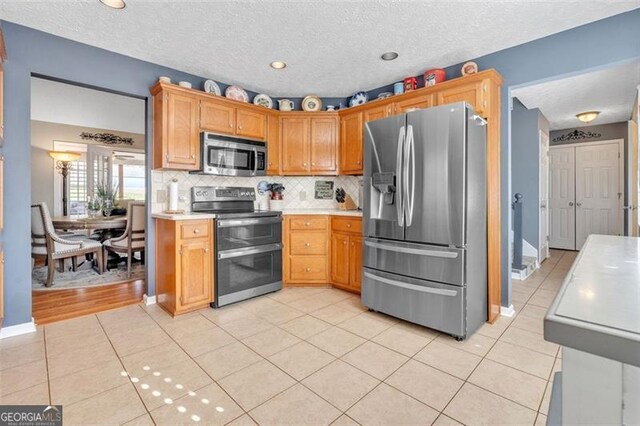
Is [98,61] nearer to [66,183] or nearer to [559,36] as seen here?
[559,36]

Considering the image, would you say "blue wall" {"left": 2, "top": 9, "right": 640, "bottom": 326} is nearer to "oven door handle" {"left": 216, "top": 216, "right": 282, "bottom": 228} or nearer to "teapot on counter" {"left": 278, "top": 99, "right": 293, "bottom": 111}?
"oven door handle" {"left": 216, "top": 216, "right": 282, "bottom": 228}

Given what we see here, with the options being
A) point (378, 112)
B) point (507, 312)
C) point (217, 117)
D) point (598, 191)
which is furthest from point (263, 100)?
point (598, 191)

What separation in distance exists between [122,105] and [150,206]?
3398mm

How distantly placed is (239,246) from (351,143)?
1845 mm

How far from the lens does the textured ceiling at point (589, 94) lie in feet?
11.7

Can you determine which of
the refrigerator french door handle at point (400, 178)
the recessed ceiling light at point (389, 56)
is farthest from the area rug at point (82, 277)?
the recessed ceiling light at point (389, 56)

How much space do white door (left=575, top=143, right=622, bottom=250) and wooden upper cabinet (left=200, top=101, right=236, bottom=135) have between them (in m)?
6.59

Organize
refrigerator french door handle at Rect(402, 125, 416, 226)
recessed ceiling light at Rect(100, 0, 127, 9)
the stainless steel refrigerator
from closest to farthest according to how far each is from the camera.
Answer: recessed ceiling light at Rect(100, 0, 127, 9), the stainless steel refrigerator, refrigerator french door handle at Rect(402, 125, 416, 226)

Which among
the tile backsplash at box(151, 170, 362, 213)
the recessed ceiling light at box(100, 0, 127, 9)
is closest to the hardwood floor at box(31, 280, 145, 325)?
the tile backsplash at box(151, 170, 362, 213)

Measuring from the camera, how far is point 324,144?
4.02 m

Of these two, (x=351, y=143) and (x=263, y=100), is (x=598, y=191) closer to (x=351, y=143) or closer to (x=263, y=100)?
(x=351, y=143)

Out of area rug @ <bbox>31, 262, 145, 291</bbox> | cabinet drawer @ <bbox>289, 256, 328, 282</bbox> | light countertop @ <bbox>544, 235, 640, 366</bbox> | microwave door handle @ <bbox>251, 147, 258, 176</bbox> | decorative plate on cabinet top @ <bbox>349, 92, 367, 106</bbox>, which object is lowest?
area rug @ <bbox>31, 262, 145, 291</bbox>

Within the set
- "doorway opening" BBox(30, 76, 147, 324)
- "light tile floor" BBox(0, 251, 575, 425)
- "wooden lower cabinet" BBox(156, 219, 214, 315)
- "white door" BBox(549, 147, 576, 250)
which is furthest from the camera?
"white door" BBox(549, 147, 576, 250)

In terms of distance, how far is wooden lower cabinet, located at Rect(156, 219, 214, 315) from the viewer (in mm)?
2902
